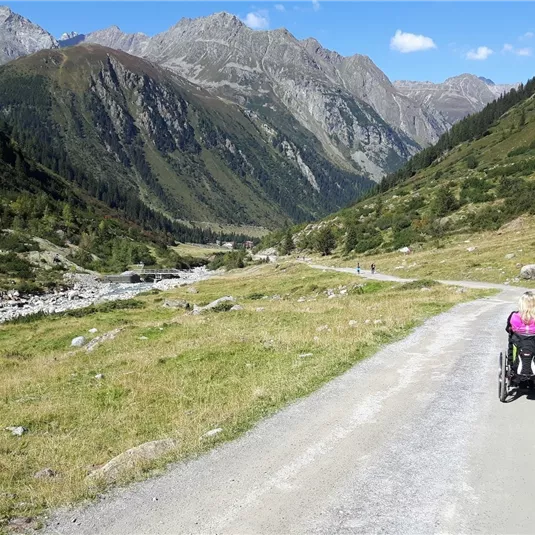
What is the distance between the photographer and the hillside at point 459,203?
238 ft

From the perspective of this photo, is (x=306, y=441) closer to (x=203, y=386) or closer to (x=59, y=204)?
(x=203, y=386)

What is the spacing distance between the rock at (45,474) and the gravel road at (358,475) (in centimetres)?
262

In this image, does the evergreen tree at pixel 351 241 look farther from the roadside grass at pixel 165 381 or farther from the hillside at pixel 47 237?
the roadside grass at pixel 165 381

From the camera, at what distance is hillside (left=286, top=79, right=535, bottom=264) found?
72.7m

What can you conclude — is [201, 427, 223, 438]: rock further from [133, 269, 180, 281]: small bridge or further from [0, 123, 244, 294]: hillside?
[133, 269, 180, 281]: small bridge

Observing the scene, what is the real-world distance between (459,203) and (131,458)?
8370cm

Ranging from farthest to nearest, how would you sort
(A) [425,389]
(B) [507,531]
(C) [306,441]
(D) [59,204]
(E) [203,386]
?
1. (D) [59,204]
2. (E) [203,386]
3. (A) [425,389]
4. (C) [306,441]
5. (B) [507,531]

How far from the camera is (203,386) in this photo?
1531 cm

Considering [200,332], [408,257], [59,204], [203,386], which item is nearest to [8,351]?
[200,332]

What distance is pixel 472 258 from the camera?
→ 2019 inches

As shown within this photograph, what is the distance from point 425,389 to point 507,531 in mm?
6150

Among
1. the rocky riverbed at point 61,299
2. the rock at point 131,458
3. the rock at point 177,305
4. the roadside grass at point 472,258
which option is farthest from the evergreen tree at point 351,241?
the rock at point 131,458

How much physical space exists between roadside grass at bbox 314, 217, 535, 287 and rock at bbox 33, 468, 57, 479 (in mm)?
37276

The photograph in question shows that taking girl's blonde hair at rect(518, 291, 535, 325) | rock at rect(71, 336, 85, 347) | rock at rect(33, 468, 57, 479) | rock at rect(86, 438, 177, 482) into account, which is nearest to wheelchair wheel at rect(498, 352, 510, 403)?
girl's blonde hair at rect(518, 291, 535, 325)
